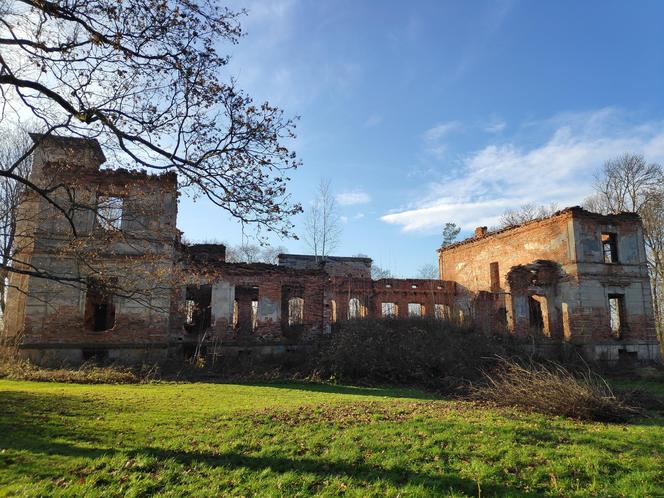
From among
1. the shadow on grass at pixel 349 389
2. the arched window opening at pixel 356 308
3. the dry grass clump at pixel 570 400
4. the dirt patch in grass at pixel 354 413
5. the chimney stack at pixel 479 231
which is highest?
the chimney stack at pixel 479 231

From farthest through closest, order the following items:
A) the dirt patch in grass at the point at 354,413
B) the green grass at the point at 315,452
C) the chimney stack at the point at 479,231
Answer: the chimney stack at the point at 479,231, the dirt patch in grass at the point at 354,413, the green grass at the point at 315,452

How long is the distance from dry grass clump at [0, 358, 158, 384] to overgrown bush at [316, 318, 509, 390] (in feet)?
23.4

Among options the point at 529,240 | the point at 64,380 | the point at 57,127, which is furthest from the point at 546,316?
the point at 57,127

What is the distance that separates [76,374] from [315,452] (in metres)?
12.8

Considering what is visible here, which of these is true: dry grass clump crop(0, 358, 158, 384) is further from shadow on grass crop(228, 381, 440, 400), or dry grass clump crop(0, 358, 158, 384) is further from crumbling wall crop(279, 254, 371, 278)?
crumbling wall crop(279, 254, 371, 278)

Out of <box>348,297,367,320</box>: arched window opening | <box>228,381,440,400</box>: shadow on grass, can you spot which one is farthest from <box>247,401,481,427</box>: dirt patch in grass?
<box>348,297,367,320</box>: arched window opening

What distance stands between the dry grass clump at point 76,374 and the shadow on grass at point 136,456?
7.91 meters

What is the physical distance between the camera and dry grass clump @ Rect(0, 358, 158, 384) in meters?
15.9

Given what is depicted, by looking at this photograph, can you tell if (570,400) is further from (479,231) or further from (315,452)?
Result: (479,231)

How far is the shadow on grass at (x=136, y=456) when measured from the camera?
5828 millimetres

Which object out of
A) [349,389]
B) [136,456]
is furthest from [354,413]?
[349,389]

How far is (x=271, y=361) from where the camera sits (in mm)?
20938

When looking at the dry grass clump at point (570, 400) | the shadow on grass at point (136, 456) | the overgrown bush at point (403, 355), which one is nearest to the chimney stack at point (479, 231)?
the overgrown bush at point (403, 355)

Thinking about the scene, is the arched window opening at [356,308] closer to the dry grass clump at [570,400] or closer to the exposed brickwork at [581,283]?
the exposed brickwork at [581,283]
